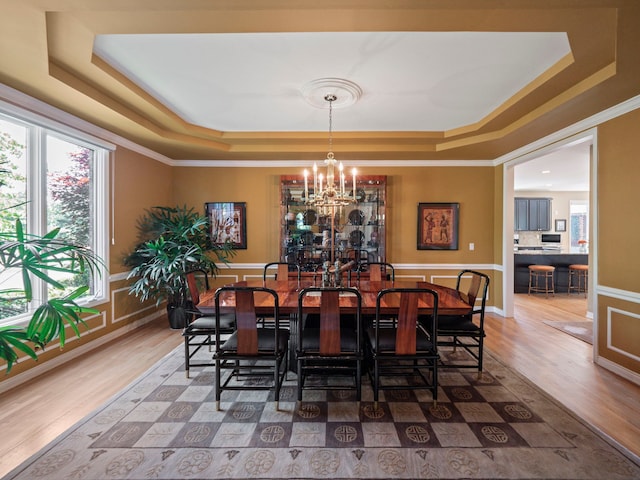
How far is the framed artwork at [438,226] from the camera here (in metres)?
4.95

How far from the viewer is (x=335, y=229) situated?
4.84 metres

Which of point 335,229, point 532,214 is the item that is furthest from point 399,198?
point 532,214

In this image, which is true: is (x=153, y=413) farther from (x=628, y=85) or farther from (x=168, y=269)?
(x=628, y=85)

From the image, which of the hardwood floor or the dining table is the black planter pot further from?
the dining table

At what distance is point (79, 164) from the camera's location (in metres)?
3.35

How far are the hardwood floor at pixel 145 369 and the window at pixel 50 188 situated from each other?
70 centimetres

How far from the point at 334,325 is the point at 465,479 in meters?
A: 1.12

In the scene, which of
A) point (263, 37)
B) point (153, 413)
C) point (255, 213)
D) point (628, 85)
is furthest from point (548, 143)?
point (153, 413)

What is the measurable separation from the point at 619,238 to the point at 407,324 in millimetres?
2468

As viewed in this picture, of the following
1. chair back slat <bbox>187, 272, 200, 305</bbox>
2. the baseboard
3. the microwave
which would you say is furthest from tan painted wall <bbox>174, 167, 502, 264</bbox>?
the microwave

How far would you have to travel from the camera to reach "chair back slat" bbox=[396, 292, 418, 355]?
7.07 ft

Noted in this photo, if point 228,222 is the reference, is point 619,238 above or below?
below

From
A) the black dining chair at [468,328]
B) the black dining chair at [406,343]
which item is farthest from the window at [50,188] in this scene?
the black dining chair at [468,328]

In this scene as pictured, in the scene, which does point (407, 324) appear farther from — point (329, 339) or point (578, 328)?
point (578, 328)
